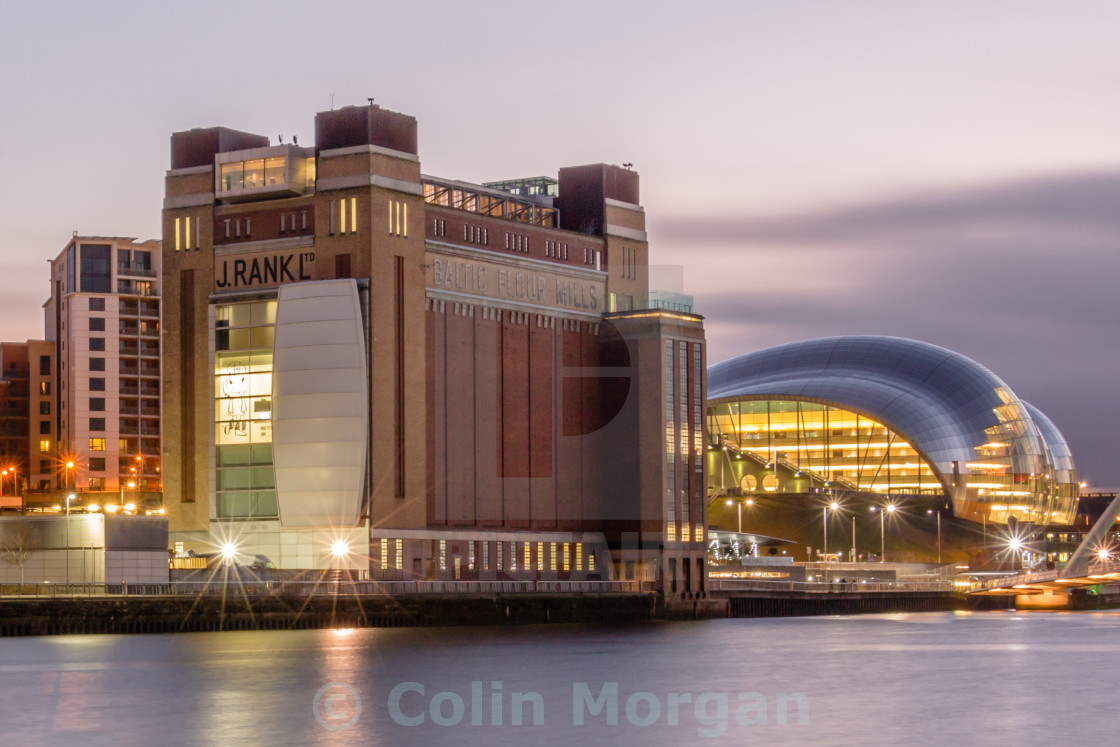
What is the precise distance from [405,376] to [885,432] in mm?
72870

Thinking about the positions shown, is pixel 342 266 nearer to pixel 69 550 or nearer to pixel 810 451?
pixel 69 550

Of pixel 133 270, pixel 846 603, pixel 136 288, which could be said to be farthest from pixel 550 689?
pixel 133 270

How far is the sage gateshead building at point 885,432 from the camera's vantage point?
168875 mm

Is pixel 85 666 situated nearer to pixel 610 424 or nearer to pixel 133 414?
pixel 610 424

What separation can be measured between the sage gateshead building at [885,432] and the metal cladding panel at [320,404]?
62613 millimetres

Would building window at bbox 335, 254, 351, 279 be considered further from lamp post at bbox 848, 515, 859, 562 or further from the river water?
lamp post at bbox 848, 515, 859, 562

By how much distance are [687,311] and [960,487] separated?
163 ft

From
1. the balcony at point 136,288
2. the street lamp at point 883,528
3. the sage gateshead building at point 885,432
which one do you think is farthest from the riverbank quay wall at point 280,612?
the balcony at point 136,288

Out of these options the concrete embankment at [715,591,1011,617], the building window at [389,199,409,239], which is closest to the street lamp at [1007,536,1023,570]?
the concrete embankment at [715,591,1011,617]

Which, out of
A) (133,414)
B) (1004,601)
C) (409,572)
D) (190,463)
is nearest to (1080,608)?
(1004,601)

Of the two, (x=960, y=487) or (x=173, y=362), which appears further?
(x=960, y=487)

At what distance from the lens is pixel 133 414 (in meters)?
168

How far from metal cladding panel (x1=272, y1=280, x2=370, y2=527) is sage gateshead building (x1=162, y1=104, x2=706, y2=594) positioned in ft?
0.42

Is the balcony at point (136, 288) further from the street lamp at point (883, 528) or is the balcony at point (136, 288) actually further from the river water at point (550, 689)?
the river water at point (550, 689)
